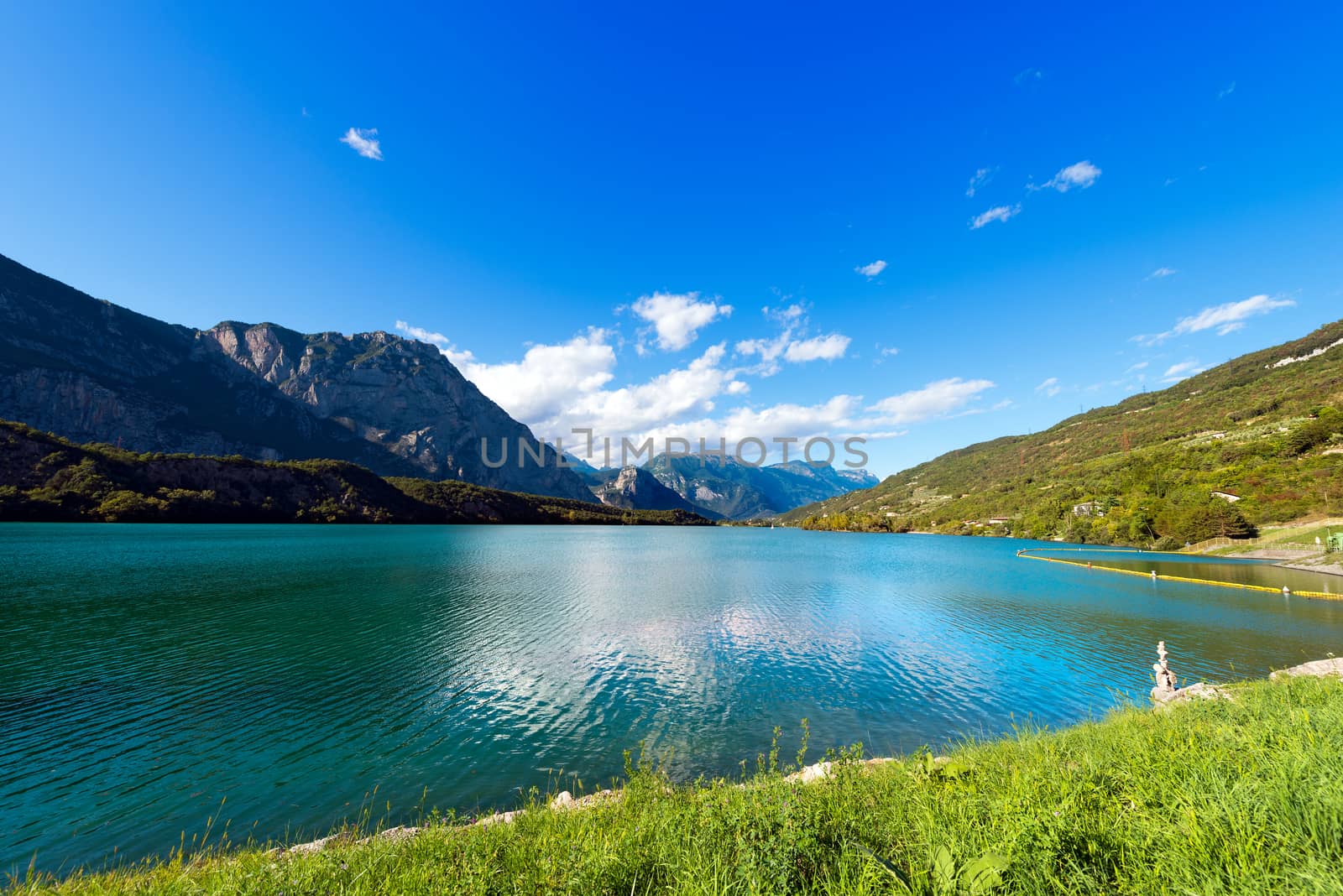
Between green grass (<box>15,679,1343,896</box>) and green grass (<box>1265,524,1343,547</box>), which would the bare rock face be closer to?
green grass (<box>15,679,1343,896</box>)

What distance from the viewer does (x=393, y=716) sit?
18328 mm

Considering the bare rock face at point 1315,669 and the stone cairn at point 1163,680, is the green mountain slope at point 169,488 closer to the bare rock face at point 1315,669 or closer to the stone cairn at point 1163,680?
the stone cairn at point 1163,680

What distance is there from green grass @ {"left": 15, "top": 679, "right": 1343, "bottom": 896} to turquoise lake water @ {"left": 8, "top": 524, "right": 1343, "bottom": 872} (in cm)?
524

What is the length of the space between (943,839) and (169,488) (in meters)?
202

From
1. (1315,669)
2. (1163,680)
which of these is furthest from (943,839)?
(1315,669)

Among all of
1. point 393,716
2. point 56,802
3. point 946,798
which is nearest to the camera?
point 946,798

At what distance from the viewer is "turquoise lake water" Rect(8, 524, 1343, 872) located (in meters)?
13.4

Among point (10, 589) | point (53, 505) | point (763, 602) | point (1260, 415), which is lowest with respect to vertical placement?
point (763, 602)

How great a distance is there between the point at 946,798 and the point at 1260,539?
115 metres

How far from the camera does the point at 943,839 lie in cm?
615

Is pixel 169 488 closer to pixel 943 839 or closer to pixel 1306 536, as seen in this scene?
pixel 943 839

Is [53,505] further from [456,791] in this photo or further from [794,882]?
[794,882]

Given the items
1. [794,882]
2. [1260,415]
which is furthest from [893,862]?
[1260,415]

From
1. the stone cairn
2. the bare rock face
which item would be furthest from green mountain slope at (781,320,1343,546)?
the stone cairn
